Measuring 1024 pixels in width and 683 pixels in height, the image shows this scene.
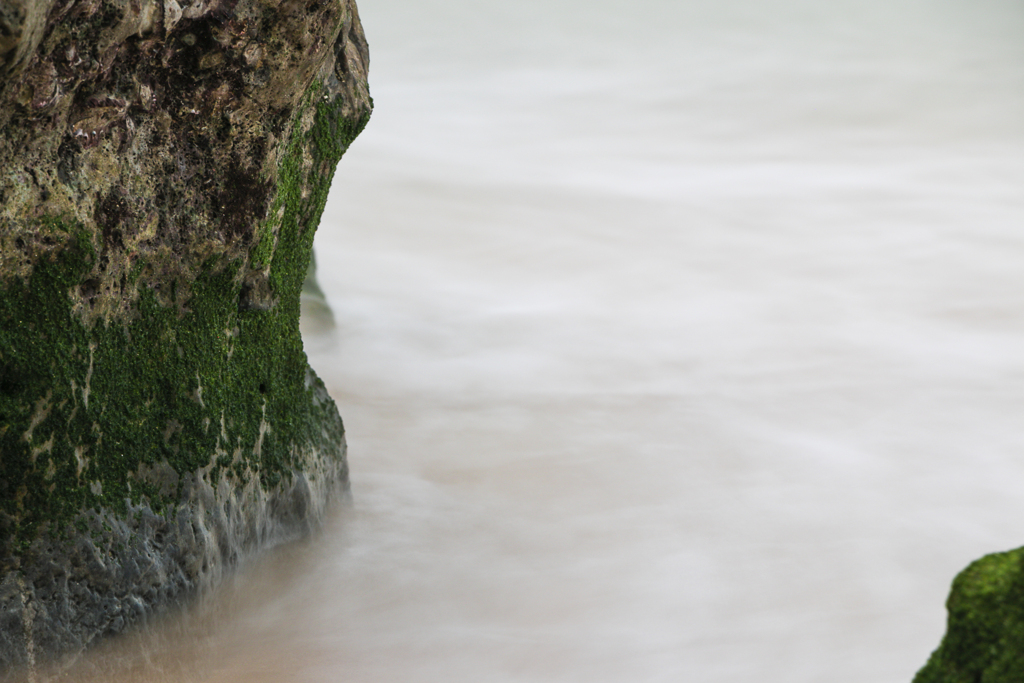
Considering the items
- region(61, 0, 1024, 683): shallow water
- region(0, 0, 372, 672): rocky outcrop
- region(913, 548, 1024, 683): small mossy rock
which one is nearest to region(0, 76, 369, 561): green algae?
region(0, 0, 372, 672): rocky outcrop

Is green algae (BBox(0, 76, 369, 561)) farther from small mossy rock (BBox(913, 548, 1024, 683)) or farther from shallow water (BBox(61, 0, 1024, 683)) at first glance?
small mossy rock (BBox(913, 548, 1024, 683))

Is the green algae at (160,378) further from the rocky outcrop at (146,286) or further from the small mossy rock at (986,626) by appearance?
the small mossy rock at (986,626)

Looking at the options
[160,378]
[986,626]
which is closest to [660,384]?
[160,378]

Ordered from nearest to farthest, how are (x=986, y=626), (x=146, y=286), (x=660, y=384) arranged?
(x=986, y=626), (x=146, y=286), (x=660, y=384)

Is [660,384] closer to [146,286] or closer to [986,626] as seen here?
[146,286]

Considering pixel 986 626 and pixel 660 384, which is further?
pixel 660 384

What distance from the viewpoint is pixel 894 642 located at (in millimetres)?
4047

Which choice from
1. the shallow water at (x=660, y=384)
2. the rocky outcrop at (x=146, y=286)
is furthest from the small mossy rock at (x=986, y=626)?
the rocky outcrop at (x=146, y=286)

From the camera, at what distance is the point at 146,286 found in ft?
12.0

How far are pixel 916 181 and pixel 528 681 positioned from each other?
983 centimetres

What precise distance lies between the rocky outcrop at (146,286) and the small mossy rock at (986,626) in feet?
7.96

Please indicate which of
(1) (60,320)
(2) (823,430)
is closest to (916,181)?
(2) (823,430)

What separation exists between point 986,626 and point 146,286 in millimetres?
2686

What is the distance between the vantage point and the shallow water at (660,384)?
4.09 m
